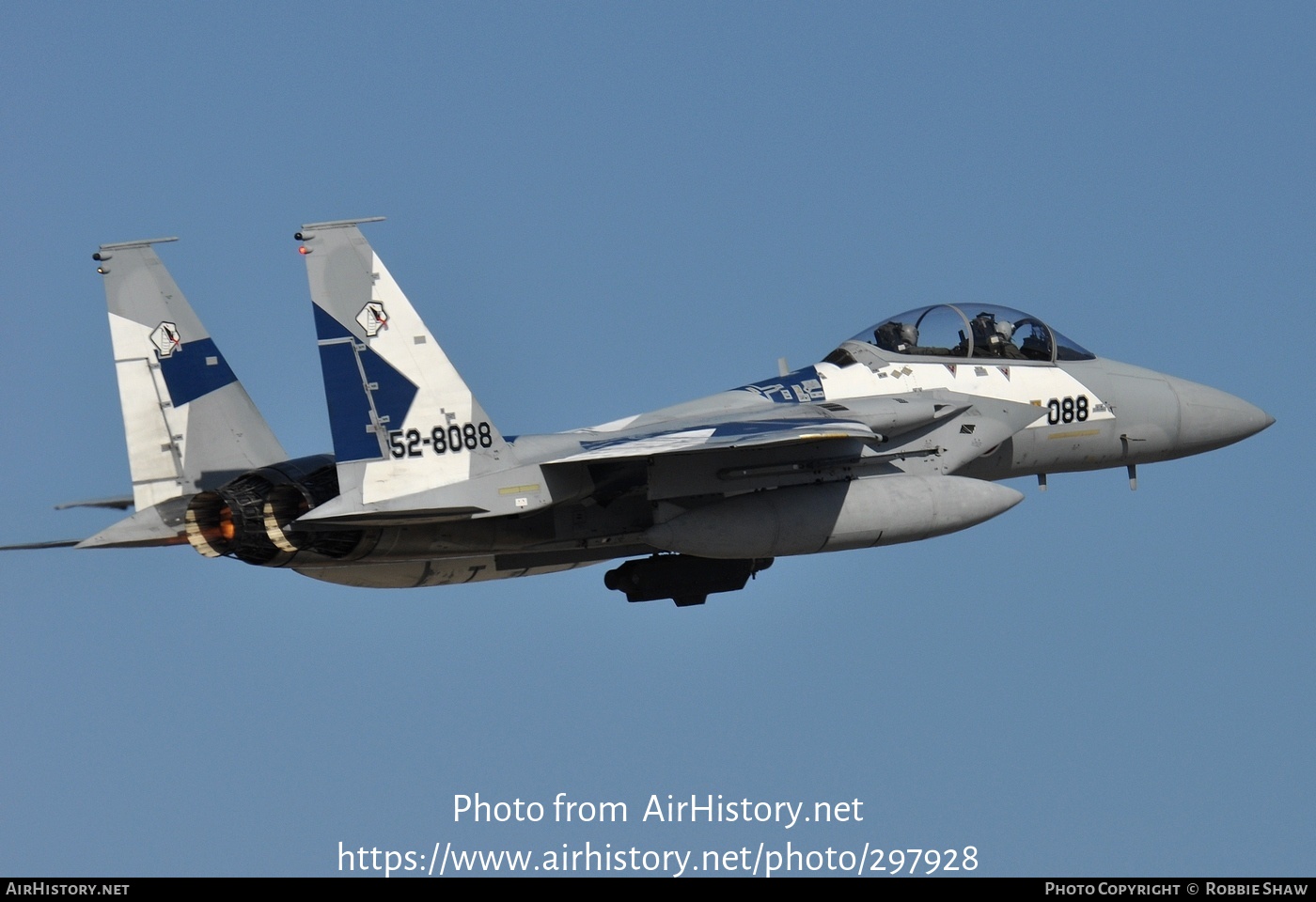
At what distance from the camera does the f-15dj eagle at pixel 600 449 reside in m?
17.4

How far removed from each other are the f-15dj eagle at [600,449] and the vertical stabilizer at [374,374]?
2 cm

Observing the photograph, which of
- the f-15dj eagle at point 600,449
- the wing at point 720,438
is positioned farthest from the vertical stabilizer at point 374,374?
the wing at point 720,438

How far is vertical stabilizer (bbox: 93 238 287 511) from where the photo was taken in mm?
19859

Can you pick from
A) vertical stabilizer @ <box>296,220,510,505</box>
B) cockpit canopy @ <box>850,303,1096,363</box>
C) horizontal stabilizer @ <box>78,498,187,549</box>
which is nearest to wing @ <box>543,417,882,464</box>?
vertical stabilizer @ <box>296,220,510,505</box>

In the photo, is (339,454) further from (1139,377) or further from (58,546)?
(1139,377)

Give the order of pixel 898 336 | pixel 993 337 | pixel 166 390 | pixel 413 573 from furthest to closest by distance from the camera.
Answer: pixel 993 337, pixel 898 336, pixel 413 573, pixel 166 390

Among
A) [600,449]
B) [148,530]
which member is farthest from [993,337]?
[148,530]

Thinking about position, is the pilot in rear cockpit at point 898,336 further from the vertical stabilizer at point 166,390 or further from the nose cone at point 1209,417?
the vertical stabilizer at point 166,390

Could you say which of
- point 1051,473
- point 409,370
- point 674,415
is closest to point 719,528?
point 674,415

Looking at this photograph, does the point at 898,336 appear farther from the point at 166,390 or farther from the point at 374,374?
the point at 166,390

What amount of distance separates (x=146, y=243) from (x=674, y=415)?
573 centimetres

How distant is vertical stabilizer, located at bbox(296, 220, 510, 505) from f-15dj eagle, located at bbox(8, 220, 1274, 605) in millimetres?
18

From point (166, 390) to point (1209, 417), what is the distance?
38.6ft

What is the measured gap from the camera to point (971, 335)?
71.7 ft
